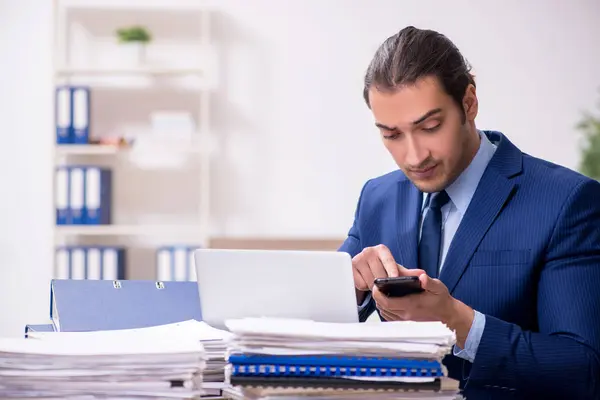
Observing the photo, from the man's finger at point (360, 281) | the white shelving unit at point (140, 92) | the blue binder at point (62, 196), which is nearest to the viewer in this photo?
the man's finger at point (360, 281)

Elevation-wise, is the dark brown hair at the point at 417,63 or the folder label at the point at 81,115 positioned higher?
the dark brown hair at the point at 417,63

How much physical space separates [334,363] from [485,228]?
0.65m

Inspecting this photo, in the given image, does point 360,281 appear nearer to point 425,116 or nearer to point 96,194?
point 425,116

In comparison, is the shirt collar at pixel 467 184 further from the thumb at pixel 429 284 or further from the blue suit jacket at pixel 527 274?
the thumb at pixel 429 284

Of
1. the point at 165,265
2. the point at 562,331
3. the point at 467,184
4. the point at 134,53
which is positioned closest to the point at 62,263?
the point at 165,265

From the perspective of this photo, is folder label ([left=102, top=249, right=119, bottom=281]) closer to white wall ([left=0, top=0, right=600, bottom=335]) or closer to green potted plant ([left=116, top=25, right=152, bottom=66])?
white wall ([left=0, top=0, right=600, bottom=335])

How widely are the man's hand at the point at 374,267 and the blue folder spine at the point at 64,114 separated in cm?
322

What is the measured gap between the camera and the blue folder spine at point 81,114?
441cm

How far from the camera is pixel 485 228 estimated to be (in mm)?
1649

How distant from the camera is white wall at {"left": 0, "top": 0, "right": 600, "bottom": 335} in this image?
473 centimetres

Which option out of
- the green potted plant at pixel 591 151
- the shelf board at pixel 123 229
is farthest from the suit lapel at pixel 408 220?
the shelf board at pixel 123 229

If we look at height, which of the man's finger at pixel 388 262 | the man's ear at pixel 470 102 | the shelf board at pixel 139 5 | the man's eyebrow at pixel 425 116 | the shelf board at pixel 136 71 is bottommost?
the man's finger at pixel 388 262

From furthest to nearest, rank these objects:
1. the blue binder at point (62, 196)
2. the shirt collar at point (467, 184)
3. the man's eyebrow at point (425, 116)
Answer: the blue binder at point (62, 196) → the shirt collar at point (467, 184) → the man's eyebrow at point (425, 116)

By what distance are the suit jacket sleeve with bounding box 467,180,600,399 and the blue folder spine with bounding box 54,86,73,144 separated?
10.8ft
